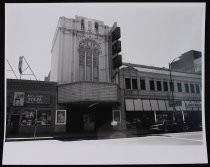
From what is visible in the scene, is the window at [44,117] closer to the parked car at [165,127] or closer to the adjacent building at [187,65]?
the parked car at [165,127]

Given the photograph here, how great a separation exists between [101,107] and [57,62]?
681cm

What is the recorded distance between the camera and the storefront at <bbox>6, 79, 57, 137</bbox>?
17109mm

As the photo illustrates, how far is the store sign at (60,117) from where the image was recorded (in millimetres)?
18405

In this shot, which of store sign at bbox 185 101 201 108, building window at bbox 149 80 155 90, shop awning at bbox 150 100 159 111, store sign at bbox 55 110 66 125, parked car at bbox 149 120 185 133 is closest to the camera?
store sign at bbox 55 110 66 125

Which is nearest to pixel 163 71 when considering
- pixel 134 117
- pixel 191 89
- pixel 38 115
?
pixel 191 89

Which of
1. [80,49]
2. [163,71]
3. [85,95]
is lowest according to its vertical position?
[85,95]

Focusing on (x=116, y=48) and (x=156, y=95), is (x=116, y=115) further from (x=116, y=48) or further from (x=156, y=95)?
(x=116, y=48)

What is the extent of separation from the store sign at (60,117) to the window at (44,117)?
2.44ft

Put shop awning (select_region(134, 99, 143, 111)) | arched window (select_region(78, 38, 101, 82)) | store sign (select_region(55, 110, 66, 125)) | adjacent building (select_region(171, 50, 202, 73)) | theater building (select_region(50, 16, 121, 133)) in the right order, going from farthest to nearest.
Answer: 1. adjacent building (select_region(171, 50, 202, 73))
2. shop awning (select_region(134, 99, 143, 111))
3. arched window (select_region(78, 38, 101, 82))
4. theater building (select_region(50, 16, 121, 133))
5. store sign (select_region(55, 110, 66, 125))

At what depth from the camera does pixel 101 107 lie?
21281 millimetres

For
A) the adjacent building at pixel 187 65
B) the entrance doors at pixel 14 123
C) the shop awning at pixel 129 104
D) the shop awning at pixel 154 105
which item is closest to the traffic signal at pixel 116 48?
the shop awning at pixel 129 104

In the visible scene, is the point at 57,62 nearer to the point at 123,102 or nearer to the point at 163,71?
the point at 123,102

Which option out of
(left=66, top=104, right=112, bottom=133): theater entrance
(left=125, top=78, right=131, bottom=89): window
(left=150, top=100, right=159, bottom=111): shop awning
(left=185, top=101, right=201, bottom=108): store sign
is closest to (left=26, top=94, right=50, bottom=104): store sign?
(left=66, top=104, right=112, bottom=133): theater entrance

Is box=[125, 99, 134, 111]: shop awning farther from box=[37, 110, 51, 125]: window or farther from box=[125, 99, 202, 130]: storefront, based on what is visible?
box=[37, 110, 51, 125]: window
